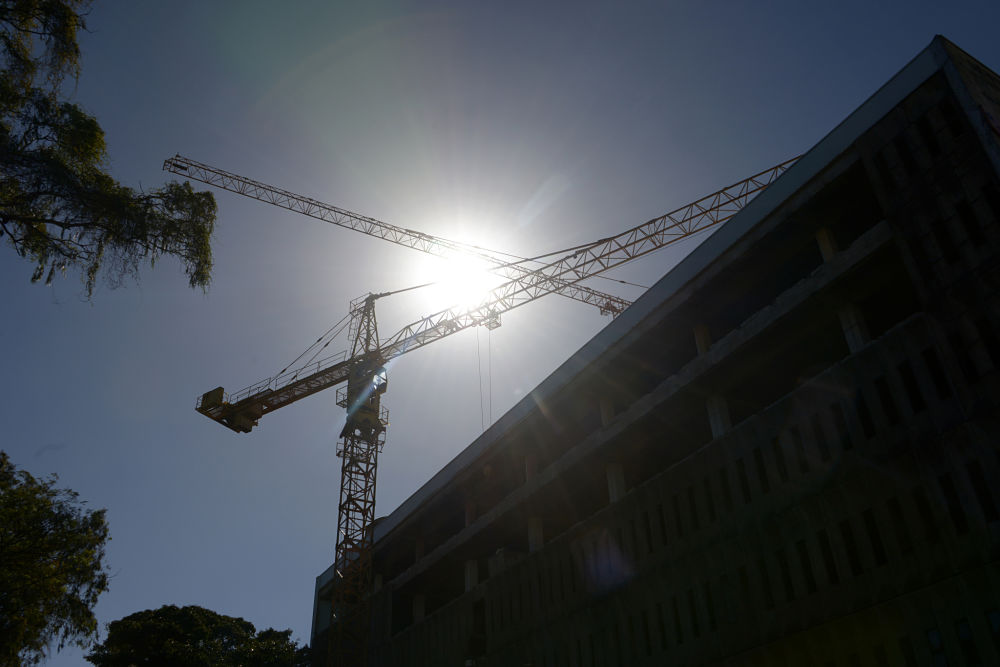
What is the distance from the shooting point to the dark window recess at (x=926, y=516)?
2267 centimetres

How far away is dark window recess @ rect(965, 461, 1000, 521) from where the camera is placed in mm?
21484

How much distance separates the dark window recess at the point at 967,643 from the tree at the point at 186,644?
232ft

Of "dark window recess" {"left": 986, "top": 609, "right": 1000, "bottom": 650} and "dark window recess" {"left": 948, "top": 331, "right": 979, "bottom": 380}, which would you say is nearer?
"dark window recess" {"left": 986, "top": 609, "right": 1000, "bottom": 650}

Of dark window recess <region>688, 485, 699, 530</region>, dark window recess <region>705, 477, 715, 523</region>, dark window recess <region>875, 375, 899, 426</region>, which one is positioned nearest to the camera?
dark window recess <region>875, 375, 899, 426</region>

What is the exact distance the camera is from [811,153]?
104ft

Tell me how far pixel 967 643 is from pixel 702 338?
58.0ft

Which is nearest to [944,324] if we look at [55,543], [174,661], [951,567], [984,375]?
[984,375]

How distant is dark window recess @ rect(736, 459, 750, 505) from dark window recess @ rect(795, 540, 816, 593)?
2.86 m

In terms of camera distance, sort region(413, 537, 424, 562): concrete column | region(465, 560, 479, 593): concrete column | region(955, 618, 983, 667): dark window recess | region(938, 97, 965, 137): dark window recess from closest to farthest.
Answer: region(955, 618, 983, 667): dark window recess
region(938, 97, 965, 137): dark window recess
region(465, 560, 479, 593): concrete column
region(413, 537, 424, 562): concrete column

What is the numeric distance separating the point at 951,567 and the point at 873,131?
16.3m

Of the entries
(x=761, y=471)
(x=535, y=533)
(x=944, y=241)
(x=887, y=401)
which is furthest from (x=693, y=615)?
(x=944, y=241)

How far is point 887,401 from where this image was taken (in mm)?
25938

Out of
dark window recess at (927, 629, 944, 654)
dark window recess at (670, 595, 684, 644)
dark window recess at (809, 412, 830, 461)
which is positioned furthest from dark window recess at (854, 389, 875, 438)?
dark window recess at (670, 595, 684, 644)

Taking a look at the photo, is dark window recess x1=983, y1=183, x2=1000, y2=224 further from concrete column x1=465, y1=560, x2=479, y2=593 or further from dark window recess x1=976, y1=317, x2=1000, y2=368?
concrete column x1=465, y1=560, x2=479, y2=593
